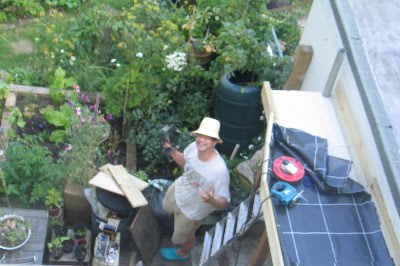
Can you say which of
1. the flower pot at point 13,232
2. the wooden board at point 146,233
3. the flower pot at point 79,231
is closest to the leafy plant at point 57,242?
the flower pot at point 79,231

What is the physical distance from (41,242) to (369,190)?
3.56 m

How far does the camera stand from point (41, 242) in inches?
249

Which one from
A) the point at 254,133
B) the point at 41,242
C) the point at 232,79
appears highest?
the point at 232,79

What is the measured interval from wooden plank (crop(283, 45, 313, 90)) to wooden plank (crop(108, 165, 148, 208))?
2.33 meters

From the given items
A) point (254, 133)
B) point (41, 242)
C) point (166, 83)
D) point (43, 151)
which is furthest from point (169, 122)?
point (41, 242)

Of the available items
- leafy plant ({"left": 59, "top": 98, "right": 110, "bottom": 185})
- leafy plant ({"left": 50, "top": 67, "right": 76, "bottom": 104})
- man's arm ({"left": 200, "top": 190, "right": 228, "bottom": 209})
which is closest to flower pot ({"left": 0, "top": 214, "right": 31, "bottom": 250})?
leafy plant ({"left": 59, "top": 98, "right": 110, "bottom": 185})

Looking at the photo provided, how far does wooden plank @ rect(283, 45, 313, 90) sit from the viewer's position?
7.03 meters

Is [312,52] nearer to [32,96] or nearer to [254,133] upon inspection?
[254,133]

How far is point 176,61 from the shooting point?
25.7 feet

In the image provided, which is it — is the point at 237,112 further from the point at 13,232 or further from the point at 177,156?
the point at 13,232

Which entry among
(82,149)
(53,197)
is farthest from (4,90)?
(53,197)

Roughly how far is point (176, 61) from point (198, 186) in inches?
95.6

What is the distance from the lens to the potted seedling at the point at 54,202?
6.58 meters

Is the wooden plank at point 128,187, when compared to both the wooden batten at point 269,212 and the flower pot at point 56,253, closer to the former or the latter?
the flower pot at point 56,253
